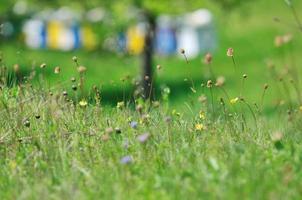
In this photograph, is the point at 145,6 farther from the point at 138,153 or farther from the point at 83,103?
the point at 138,153

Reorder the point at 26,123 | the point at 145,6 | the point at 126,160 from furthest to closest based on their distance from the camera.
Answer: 1. the point at 145,6
2. the point at 26,123
3. the point at 126,160

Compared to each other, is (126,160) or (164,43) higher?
(126,160)

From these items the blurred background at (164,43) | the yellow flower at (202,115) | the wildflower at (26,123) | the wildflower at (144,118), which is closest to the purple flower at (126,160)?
the wildflower at (144,118)

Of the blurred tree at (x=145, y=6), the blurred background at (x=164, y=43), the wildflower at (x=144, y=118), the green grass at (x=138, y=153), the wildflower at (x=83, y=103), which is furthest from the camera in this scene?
the blurred background at (x=164, y=43)

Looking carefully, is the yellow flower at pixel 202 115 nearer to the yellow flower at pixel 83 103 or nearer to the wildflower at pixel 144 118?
the wildflower at pixel 144 118

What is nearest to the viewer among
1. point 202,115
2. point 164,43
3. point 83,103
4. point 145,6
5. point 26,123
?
point 26,123

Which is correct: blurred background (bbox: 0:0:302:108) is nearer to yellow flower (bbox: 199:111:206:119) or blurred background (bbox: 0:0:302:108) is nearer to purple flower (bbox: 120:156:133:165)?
yellow flower (bbox: 199:111:206:119)

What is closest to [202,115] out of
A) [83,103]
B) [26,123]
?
[83,103]

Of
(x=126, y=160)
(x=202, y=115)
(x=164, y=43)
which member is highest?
(x=126, y=160)

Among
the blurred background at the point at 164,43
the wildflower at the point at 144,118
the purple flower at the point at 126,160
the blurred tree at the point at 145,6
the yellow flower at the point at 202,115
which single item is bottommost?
the blurred background at the point at 164,43

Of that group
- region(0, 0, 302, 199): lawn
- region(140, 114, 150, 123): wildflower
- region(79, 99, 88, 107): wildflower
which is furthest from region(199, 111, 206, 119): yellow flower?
region(79, 99, 88, 107): wildflower

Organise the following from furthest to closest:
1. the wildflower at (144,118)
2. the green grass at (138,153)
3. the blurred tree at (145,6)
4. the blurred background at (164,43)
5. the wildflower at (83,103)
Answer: the blurred background at (164,43) → the blurred tree at (145,6) → the wildflower at (83,103) → the wildflower at (144,118) → the green grass at (138,153)

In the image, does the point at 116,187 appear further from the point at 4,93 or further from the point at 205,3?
the point at 205,3

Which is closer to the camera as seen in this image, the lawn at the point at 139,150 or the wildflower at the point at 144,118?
the lawn at the point at 139,150
